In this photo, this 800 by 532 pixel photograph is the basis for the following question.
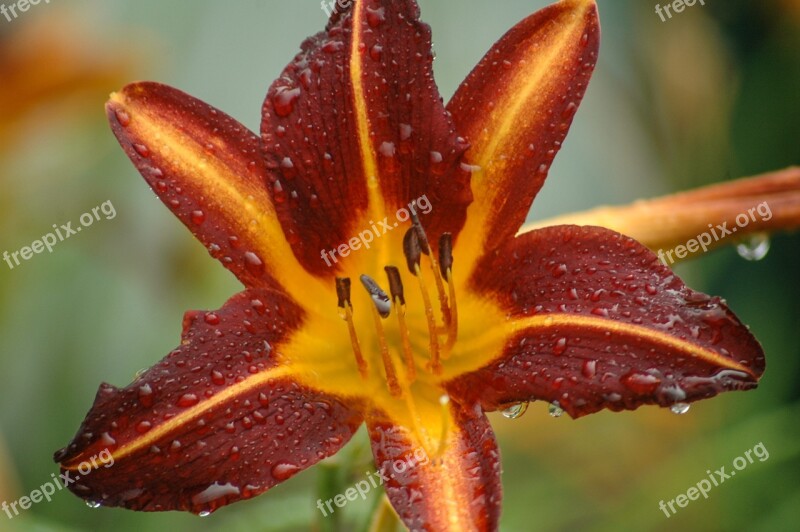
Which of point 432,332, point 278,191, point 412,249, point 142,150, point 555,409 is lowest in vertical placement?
point 555,409

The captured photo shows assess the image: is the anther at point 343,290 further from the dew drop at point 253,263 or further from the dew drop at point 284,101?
the dew drop at point 284,101

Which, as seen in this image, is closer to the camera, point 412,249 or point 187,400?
point 187,400

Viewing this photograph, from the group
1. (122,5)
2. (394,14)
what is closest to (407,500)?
(394,14)

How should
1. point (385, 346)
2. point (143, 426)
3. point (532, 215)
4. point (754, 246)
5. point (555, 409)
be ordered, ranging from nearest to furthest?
point (143, 426), point (555, 409), point (385, 346), point (754, 246), point (532, 215)

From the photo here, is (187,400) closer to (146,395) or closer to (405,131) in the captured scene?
(146,395)

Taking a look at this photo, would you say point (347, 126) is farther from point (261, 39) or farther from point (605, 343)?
point (261, 39)

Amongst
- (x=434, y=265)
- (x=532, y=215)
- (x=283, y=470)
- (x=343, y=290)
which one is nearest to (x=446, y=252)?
(x=434, y=265)

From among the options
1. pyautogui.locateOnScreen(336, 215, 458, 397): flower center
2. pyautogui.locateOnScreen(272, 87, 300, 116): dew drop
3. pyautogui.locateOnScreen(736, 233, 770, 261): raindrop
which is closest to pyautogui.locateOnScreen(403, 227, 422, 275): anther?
pyautogui.locateOnScreen(336, 215, 458, 397): flower center

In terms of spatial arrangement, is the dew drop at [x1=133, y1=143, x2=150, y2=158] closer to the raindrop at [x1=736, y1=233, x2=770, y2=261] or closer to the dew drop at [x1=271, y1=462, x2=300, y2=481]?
the dew drop at [x1=271, y1=462, x2=300, y2=481]
